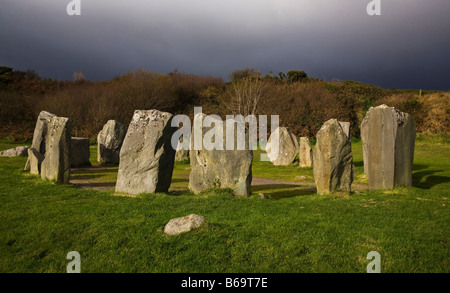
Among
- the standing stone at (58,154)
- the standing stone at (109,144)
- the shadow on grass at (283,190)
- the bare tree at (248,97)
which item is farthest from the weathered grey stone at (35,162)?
the bare tree at (248,97)

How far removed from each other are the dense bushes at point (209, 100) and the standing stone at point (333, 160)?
24928mm

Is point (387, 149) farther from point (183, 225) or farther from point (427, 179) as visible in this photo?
point (183, 225)

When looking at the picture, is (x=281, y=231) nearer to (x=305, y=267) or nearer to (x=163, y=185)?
(x=305, y=267)

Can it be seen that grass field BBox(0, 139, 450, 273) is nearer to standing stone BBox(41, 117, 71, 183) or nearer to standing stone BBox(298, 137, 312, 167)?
standing stone BBox(41, 117, 71, 183)

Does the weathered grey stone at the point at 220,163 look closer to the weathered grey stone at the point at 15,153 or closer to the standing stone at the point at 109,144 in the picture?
the standing stone at the point at 109,144

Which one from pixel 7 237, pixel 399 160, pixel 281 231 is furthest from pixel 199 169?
pixel 399 160

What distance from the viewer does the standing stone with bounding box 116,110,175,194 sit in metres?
10.2

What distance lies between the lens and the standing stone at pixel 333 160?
10.5 meters

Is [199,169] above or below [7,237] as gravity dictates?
above

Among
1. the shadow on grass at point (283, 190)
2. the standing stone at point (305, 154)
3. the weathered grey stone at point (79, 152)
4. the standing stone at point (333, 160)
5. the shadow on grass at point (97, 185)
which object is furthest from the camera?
the standing stone at point (305, 154)

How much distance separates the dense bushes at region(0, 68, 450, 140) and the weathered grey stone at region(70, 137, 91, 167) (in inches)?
600

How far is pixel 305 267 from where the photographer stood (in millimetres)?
5168
